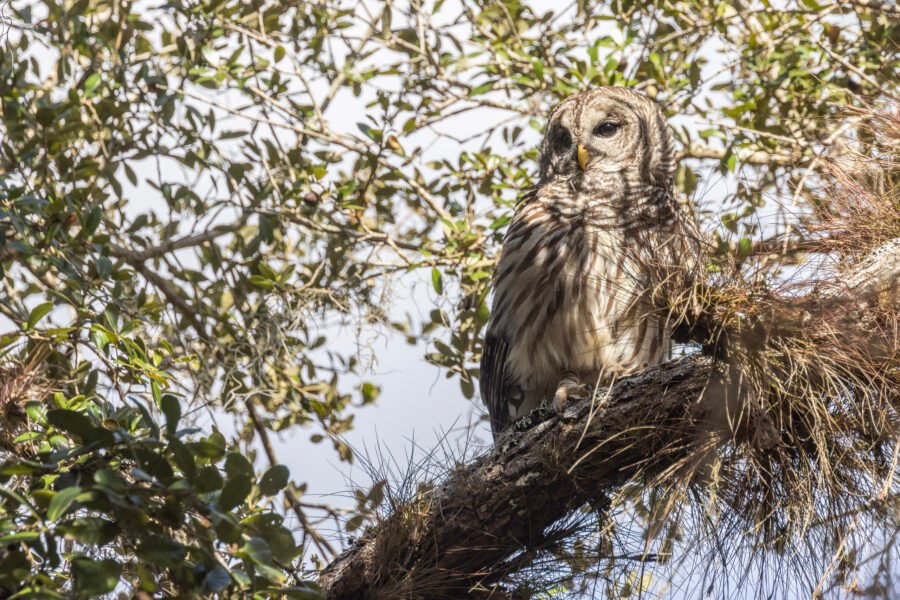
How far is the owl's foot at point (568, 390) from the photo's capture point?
3145mm

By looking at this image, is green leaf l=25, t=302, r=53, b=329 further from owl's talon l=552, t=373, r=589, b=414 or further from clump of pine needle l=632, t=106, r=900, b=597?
clump of pine needle l=632, t=106, r=900, b=597

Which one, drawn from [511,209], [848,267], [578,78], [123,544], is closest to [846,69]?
[578,78]

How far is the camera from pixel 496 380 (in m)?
3.96

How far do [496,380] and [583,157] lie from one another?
1110mm

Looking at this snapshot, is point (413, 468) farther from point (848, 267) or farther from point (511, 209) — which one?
point (511, 209)

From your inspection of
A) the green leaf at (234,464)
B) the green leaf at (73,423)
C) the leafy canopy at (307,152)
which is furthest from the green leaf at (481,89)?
the green leaf at (73,423)

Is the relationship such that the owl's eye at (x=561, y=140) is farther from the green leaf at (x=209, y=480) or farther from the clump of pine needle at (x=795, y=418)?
the green leaf at (x=209, y=480)

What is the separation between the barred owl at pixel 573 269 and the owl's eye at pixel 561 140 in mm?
30

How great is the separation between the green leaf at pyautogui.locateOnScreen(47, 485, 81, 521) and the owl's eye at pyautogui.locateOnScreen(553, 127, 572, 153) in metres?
3.13

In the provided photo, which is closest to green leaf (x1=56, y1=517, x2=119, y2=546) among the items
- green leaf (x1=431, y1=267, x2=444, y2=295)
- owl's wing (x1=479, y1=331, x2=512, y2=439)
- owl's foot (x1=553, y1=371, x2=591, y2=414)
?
owl's foot (x1=553, y1=371, x2=591, y2=414)

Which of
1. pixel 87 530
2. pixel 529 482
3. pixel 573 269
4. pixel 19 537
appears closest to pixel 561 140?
pixel 573 269

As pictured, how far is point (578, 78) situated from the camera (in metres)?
4.47

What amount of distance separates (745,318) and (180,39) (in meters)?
2.90

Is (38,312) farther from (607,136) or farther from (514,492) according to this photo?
(607,136)
